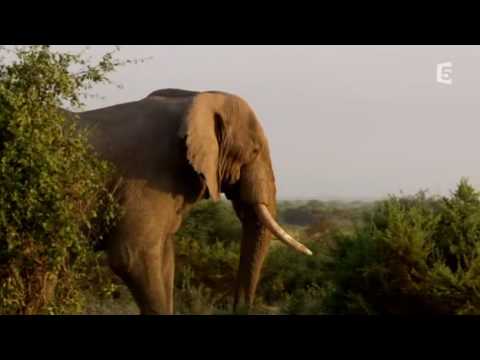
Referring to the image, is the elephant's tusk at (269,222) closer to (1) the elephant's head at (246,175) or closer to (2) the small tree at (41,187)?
(1) the elephant's head at (246,175)

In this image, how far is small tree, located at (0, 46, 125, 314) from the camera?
6867 millimetres

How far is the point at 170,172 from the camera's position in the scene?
9.41m

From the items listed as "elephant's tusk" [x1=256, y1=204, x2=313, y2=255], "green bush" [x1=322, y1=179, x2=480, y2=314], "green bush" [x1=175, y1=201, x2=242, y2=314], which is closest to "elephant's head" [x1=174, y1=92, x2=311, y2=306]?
"elephant's tusk" [x1=256, y1=204, x2=313, y2=255]

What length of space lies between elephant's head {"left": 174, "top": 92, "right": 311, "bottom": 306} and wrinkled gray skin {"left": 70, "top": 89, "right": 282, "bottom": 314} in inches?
0.4

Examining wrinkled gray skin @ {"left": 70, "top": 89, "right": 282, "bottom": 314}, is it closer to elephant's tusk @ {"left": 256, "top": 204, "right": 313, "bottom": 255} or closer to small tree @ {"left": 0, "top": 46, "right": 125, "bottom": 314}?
elephant's tusk @ {"left": 256, "top": 204, "right": 313, "bottom": 255}

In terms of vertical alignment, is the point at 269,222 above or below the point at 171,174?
below

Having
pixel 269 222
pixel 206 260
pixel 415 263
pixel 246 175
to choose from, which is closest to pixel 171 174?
pixel 246 175

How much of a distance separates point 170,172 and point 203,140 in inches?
19.4

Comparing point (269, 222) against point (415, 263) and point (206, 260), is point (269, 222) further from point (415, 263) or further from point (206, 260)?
point (206, 260)

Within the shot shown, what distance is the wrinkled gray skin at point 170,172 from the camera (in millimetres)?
9062

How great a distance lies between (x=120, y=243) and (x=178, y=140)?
1274 millimetres

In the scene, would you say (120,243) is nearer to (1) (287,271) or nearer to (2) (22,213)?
(2) (22,213)

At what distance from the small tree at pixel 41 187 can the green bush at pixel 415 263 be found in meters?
3.05
